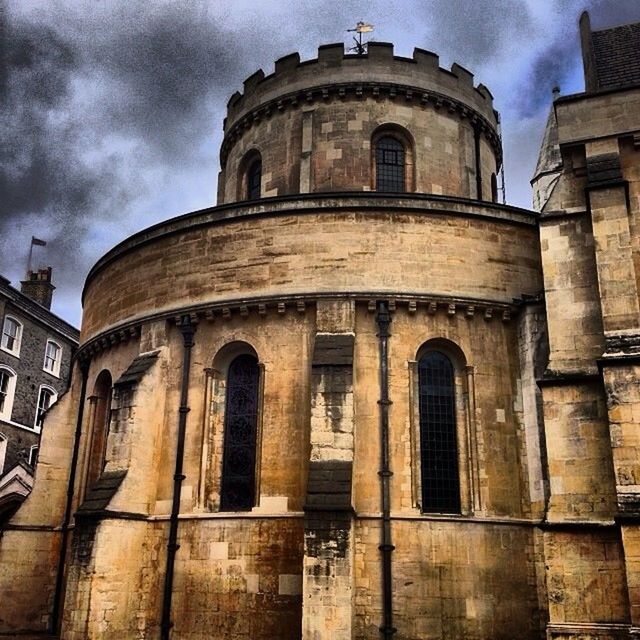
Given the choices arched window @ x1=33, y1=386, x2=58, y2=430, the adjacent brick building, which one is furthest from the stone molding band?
arched window @ x1=33, y1=386, x2=58, y2=430

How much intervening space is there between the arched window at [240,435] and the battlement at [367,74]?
9.80 m

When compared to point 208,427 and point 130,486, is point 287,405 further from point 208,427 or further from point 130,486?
point 130,486

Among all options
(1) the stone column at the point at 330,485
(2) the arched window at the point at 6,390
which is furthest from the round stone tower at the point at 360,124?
(2) the arched window at the point at 6,390

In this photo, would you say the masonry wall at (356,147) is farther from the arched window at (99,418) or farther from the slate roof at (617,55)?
the arched window at (99,418)

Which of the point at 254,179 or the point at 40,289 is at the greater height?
the point at 40,289

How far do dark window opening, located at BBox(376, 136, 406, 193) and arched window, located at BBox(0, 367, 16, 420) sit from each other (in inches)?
797

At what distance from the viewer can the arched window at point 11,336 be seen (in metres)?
33.8

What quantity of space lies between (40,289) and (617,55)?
3016cm

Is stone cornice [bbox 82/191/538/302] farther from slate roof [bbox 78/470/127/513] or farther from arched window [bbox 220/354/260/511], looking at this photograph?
slate roof [bbox 78/470/127/513]

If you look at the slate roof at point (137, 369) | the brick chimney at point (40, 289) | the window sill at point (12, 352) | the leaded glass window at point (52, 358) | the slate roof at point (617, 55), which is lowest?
the slate roof at point (137, 369)

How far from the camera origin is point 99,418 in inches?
798

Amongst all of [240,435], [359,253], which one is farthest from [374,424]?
[359,253]

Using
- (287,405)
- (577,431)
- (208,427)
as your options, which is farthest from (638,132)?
(208,427)

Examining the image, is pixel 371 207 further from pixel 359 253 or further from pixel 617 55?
pixel 617 55
